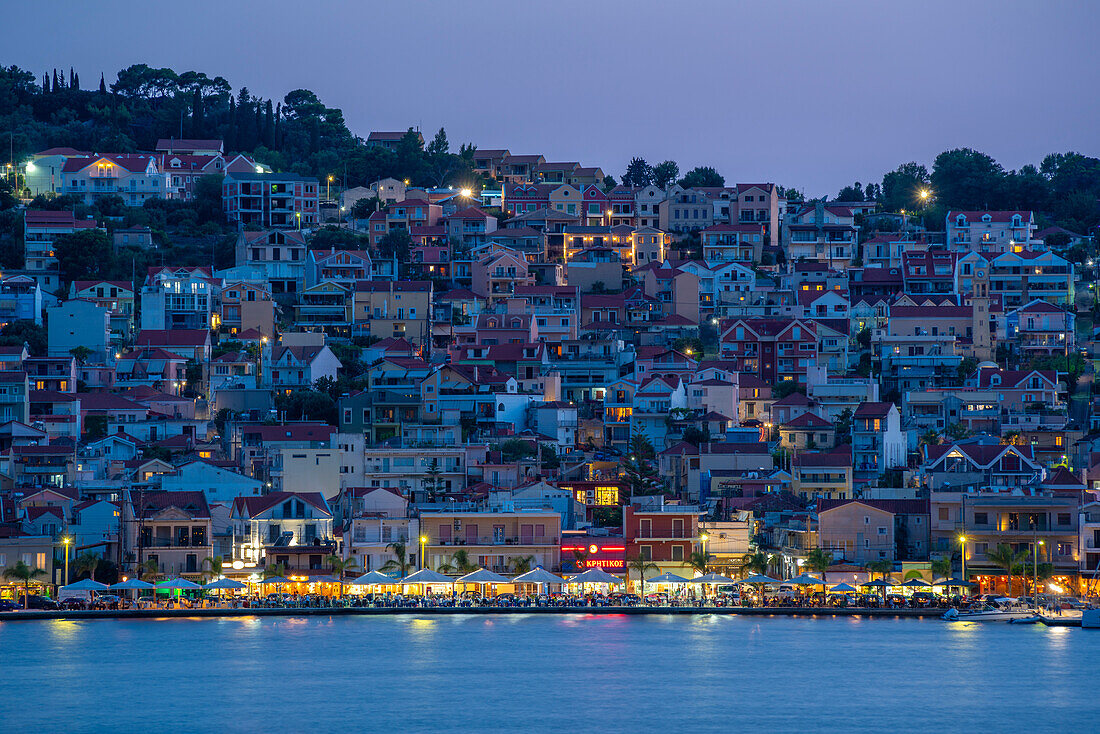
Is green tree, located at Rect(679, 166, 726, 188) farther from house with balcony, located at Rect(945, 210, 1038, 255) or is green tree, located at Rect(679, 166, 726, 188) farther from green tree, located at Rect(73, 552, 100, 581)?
green tree, located at Rect(73, 552, 100, 581)

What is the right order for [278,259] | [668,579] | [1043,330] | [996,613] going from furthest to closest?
1. [278,259]
2. [1043,330]
3. [668,579]
4. [996,613]

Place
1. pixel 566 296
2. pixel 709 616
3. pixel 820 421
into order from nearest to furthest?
pixel 709 616 < pixel 820 421 < pixel 566 296

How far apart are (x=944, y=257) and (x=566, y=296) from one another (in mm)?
18480

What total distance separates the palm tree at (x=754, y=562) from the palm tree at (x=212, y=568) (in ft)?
54.8

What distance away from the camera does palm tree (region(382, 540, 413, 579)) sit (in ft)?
→ 199

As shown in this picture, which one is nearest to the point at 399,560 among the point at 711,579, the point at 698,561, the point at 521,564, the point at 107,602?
the point at 521,564

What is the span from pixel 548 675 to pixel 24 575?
59.0 ft

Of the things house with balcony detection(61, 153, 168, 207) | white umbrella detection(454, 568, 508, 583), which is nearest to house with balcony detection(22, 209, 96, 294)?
house with balcony detection(61, 153, 168, 207)

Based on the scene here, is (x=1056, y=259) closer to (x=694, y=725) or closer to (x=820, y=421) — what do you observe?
Result: (x=820, y=421)

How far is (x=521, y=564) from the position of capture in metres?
61.0

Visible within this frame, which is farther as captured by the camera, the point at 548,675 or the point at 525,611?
the point at 525,611

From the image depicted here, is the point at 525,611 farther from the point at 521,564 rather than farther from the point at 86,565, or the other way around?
the point at 86,565

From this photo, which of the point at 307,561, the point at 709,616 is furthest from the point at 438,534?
the point at 709,616

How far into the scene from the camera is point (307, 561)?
61.1 meters
